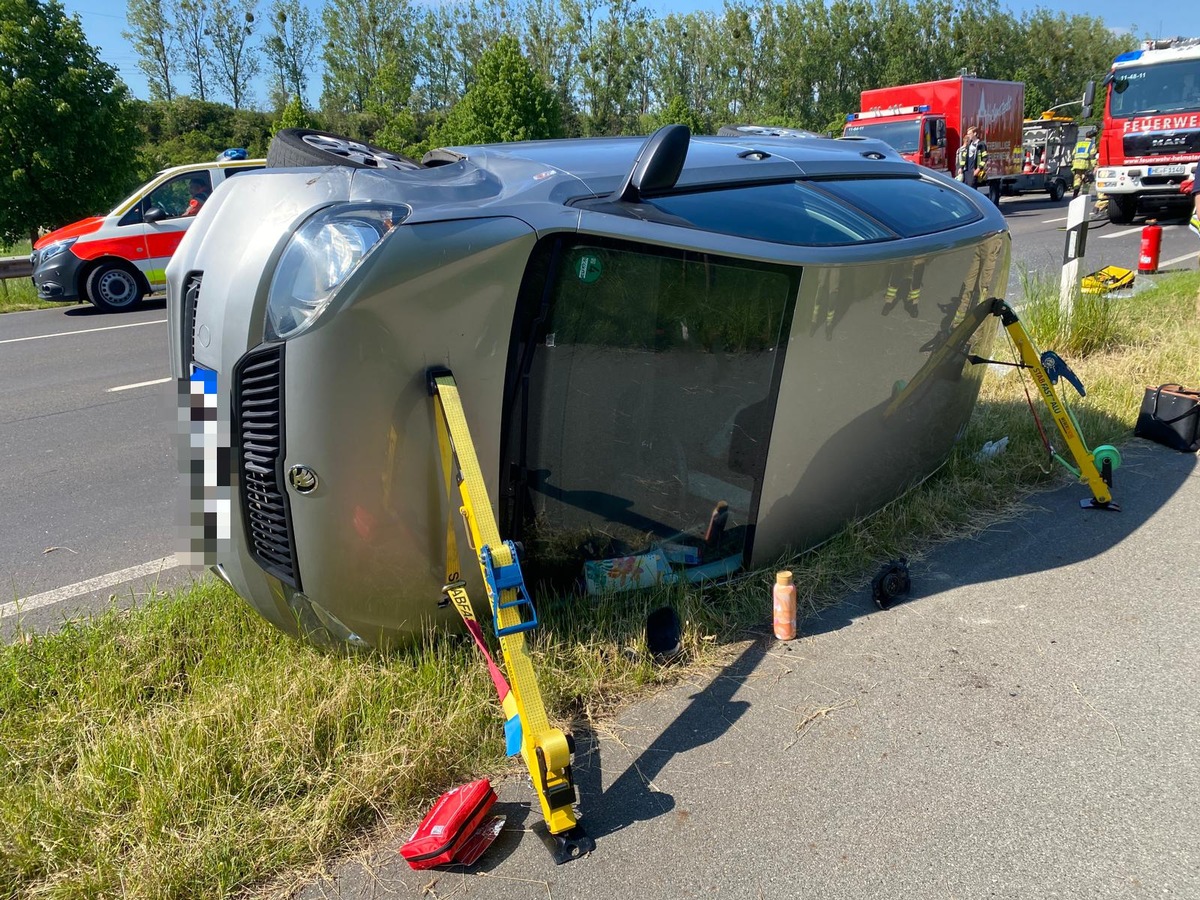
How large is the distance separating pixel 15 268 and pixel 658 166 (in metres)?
16.4

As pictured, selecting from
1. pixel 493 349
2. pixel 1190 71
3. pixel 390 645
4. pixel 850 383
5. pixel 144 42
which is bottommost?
pixel 390 645

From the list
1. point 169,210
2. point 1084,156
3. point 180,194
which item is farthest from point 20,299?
point 1084,156

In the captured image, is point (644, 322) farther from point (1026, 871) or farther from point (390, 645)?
point (1026, 871)

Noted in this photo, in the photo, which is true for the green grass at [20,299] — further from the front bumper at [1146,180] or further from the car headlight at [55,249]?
the front bumper at [1146,180]

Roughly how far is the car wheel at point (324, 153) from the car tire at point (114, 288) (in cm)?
1115

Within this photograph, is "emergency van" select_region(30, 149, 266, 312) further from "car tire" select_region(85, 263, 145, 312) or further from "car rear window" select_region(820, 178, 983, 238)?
"car rear window" select_region(820, 178, 983, 238)

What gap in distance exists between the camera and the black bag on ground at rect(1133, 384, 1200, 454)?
4.94 m

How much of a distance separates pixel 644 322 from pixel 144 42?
6965 centimetres

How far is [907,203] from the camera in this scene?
3951 millimetres

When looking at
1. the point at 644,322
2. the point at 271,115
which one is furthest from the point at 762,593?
the point at 271,115

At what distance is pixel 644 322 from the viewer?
287cm

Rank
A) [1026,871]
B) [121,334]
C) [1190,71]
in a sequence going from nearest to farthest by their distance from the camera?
[1026,871], [121,334], [1190,71]

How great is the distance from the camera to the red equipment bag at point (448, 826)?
214 cm

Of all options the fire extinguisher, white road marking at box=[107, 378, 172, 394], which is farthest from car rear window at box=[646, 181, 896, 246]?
the fire extinguisher
